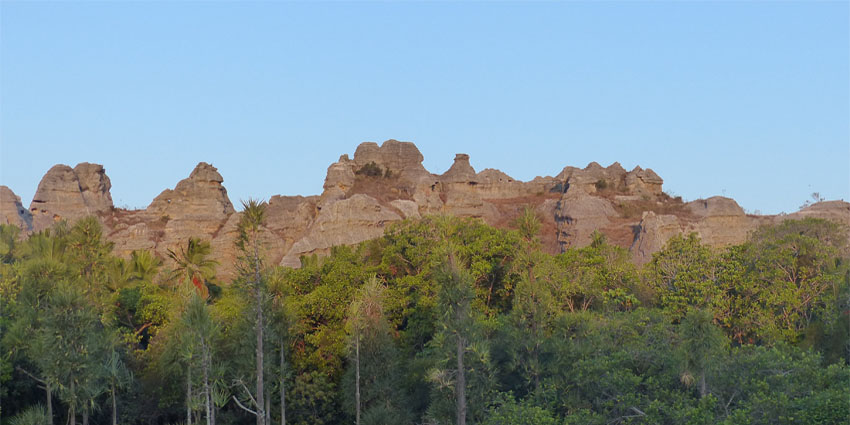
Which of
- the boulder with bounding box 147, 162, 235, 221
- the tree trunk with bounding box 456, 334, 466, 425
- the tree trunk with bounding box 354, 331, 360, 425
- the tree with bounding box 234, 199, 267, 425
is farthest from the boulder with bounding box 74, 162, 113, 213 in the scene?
the tree trunk with bounding box 456, 334, 466, 425

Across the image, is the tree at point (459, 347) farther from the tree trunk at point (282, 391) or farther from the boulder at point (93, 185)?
the boulder at point (93, 185)

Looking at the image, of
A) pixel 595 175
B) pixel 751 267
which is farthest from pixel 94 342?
pixel 595 175

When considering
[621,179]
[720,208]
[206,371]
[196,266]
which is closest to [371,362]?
[206,371]

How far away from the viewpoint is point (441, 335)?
22359 mm

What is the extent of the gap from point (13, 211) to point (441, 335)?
163 feet

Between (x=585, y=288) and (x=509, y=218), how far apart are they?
35.8 m

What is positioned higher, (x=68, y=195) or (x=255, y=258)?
(x=68, y=195)

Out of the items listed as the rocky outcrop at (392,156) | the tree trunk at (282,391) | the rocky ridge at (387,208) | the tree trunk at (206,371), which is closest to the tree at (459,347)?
the tree trunk at (206,371)

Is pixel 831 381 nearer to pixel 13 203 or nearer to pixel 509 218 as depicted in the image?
pixel 509 218

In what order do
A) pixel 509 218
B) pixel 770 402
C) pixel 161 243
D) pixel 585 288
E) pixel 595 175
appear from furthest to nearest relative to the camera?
pixel 595 175
pixel 509 218
pixel 161 243
pixel 585 288
pixel 770 402

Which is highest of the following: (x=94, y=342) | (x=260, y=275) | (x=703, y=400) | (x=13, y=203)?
(x=13, y=203)

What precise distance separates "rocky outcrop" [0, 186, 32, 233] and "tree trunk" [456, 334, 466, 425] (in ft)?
152

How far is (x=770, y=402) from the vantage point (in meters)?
19.3

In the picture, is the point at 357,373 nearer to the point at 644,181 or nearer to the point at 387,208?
the point at 387,208
